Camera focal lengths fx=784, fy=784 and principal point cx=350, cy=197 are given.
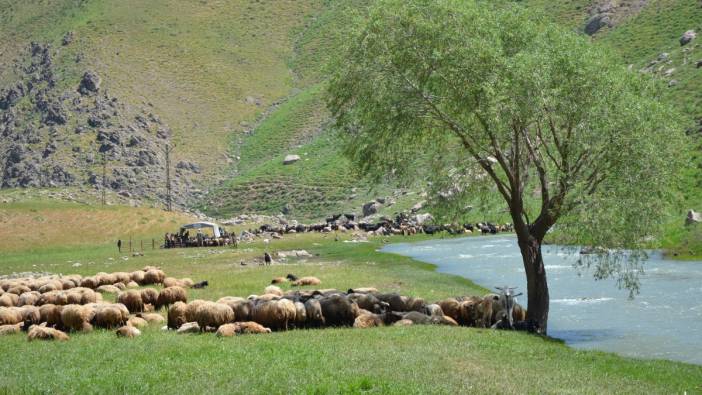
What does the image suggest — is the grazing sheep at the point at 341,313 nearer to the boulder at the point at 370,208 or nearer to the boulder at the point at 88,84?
the boulder at the point at 370,208

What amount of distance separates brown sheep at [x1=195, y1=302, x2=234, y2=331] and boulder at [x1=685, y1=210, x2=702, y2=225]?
37012 millimetres

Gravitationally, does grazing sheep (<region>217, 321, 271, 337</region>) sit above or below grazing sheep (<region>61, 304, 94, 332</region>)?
below

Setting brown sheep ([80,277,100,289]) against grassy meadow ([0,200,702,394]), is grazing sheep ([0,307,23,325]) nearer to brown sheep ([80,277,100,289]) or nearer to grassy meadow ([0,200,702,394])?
grassy meadow ([0,200,702,394])

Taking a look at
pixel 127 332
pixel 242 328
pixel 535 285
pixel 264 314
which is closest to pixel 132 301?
pixel 127 332

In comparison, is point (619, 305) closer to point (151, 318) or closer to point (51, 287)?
point (151, 318)

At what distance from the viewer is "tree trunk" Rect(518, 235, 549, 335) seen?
24047 mm

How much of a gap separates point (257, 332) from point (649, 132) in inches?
504

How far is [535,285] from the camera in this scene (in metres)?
24.2

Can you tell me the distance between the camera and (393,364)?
15898 millimetres

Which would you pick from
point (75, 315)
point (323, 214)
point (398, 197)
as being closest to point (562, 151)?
point (75, 315)

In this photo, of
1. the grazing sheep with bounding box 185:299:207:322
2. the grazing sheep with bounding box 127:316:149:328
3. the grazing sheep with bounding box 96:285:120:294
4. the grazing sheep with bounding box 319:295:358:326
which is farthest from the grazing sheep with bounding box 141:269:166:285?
the grazing sheep with bounding box 319:295:358:326

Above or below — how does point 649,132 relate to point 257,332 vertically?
above

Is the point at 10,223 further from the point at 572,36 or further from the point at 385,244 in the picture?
the point at 572,36

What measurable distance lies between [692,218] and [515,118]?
3120cm
